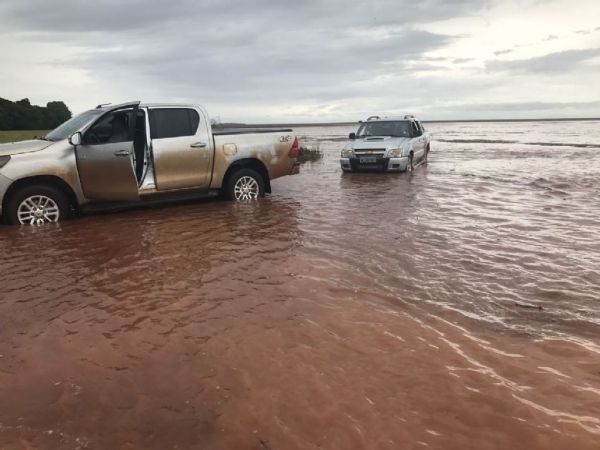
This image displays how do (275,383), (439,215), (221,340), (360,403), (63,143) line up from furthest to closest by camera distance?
(439,215) < (63,143) < (221,340) < (275,383) < (360,403)

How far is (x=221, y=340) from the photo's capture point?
12.3 ft

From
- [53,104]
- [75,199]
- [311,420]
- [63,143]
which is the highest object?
[53,104]

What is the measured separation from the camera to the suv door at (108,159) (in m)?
7.54

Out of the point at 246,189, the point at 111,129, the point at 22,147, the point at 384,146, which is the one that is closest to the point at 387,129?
the point at 384,146

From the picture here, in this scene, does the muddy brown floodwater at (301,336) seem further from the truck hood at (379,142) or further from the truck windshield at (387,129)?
the truck windshield at (387,129)

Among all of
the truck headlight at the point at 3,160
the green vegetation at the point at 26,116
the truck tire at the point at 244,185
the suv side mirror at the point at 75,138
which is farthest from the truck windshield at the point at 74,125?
the green vegetation at the point at 26,116

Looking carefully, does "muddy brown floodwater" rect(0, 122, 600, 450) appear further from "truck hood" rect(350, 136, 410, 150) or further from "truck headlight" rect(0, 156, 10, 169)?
"truck hood" rect(350, 136, 410, 150)

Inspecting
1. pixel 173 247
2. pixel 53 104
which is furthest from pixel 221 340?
pixel 53 104

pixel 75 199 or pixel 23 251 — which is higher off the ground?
pixel 75 199

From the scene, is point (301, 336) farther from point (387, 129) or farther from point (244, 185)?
point (387, 129)

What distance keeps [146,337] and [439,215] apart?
6174 millimetres

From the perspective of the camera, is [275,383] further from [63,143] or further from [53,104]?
[53,104]

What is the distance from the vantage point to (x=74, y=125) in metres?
7.92

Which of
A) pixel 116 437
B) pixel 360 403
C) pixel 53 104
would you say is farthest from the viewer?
pixel 53 104
